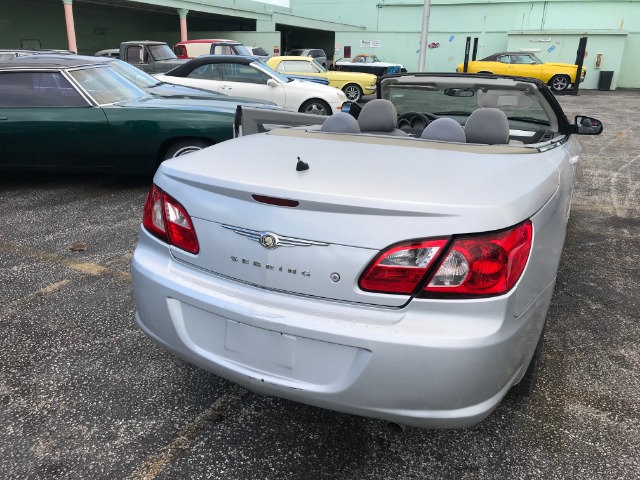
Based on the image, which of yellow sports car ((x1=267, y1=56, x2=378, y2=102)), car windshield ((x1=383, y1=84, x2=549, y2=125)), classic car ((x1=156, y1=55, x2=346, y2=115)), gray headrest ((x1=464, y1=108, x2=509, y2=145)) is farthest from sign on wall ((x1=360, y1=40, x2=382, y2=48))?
gray headrest ((x1=464, y1=108, x2=509, y2=145))

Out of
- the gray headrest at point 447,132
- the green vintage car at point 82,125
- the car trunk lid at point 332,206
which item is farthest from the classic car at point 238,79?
the car trunk lid at point 332,206

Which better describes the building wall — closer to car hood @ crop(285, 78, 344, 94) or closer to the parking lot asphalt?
car hood @ crop(285, 78, 344, 94)

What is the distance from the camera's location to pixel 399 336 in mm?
1660

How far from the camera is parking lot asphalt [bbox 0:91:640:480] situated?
2.08 meters

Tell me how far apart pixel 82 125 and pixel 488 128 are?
4.61 meters

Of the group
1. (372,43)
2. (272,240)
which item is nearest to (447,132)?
(272,240)

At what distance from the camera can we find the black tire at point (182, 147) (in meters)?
5.92

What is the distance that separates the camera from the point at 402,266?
170cm

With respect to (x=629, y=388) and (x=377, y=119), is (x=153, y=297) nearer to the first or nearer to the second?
(x=377, y=119)

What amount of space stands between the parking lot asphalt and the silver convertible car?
45 cm

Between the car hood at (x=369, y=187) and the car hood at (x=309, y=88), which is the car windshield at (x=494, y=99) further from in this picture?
the car hood at (x=309, y=88)

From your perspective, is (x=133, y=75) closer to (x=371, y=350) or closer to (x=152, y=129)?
(x=152, y=129)

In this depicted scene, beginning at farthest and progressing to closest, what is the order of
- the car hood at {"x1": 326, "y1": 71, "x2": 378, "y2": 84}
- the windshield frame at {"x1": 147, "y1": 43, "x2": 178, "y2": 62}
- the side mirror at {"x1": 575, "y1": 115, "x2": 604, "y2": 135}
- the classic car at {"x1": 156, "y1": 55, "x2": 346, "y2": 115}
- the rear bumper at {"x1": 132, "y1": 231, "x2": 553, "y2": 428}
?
the car hood at {"x1": 326, "y1": 71, "x2": 378, "y2": 84}, the windshield frame at {"x1": 147, "y1": 43, "x2": 178, "y2": 62}, the classic car at {"x1": 156, "y1": 55, "x2": 346, "y2": 115}, the side mirror at {"x1": 575, "y1": 115, "x2": 604, "y2": 135}, the rear bumper at {"x1": 132, "y1": 231, "x2": 553, "y2": 428}

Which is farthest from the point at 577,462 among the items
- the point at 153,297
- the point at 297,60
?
the point at 297,60
